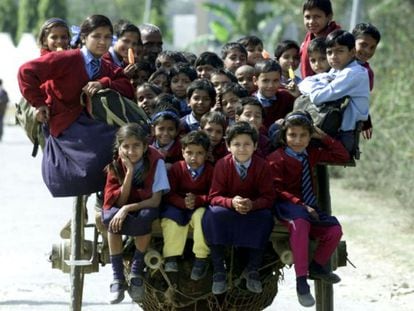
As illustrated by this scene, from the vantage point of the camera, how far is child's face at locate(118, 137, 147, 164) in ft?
22.3

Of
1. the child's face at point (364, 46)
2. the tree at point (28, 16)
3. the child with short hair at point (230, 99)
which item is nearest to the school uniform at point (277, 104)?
the child with short hair at point (230, 99)

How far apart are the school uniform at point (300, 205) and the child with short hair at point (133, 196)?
0.64m

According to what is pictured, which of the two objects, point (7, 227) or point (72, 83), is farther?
point (7, 227)

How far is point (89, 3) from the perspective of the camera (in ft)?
326

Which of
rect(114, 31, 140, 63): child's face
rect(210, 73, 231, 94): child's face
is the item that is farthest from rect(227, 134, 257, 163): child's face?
rect(114, 31, 140, 63): child's face

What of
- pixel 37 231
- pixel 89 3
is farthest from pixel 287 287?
pixel 89 3

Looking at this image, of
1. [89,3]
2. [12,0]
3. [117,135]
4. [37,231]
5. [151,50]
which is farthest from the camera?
[89,3]

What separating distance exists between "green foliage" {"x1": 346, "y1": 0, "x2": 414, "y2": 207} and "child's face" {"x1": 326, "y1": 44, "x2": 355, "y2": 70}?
28.7ft

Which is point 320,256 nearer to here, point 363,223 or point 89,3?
point 363,223

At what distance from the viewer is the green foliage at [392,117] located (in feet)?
55.6

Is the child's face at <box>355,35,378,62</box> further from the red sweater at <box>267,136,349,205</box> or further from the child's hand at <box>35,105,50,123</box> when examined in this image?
the child's hand at <box>35,105,50,123</box>

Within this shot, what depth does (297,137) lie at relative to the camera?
278 inches

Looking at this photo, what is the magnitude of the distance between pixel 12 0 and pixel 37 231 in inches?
2513

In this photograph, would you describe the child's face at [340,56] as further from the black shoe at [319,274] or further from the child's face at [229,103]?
the black shoe at [319,274]
